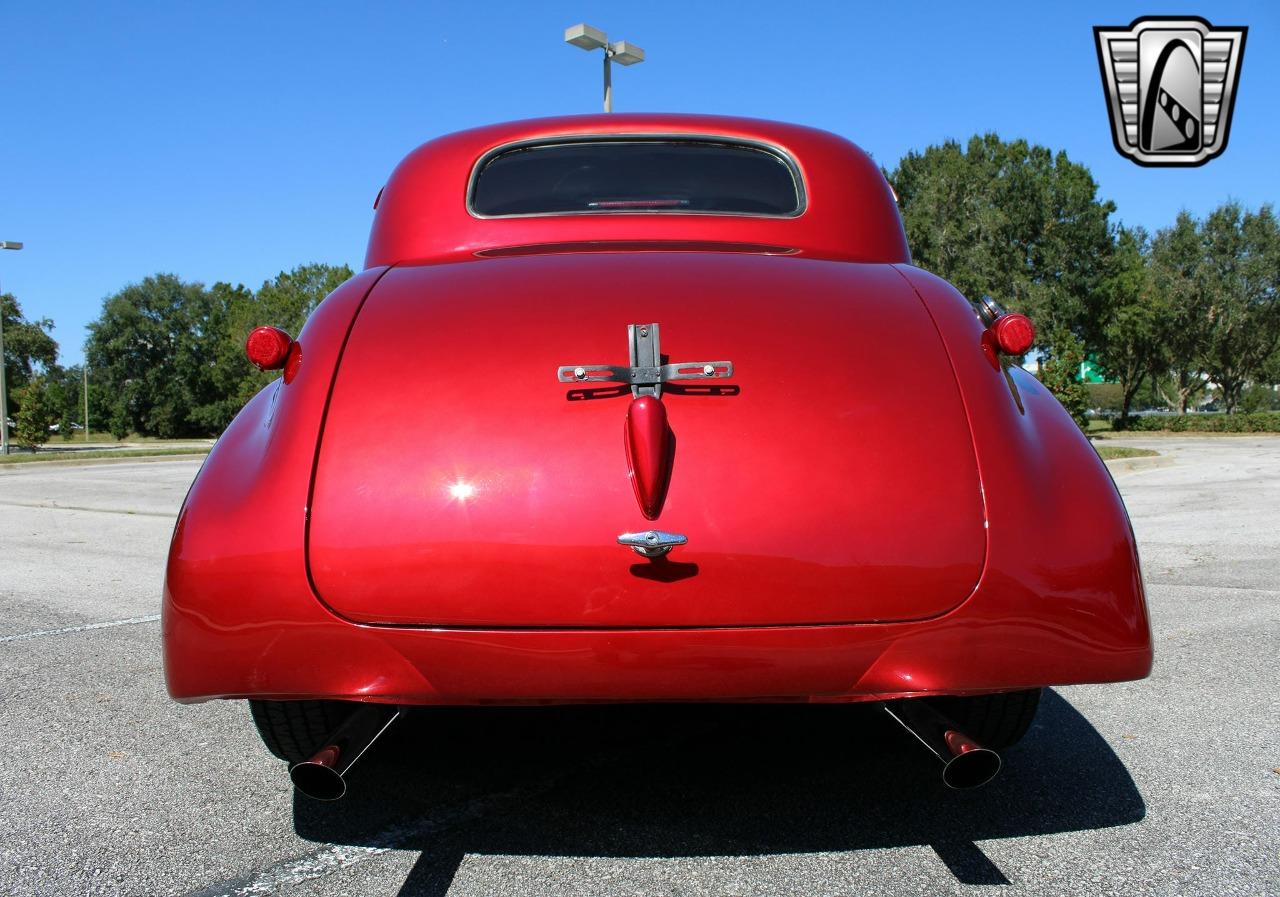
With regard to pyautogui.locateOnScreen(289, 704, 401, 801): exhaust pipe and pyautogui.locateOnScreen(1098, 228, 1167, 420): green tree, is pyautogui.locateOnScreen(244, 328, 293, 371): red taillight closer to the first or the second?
pyautogui.locateOnScreen(289, 704, 401, 801): exhaust pipe

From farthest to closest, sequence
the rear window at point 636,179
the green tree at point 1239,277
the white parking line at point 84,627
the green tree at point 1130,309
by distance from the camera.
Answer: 1. the green tree at point 1239,277
2. the green tree at point 1130,309
3. the white parking line at point 84,627
4. the rear window at point 636,179

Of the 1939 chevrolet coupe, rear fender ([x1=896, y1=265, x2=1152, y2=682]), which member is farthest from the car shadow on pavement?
rear fender ([x1=896, y1=265, x2=1152, y2=682])

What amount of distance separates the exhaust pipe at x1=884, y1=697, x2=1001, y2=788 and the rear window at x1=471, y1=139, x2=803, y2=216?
1.49 meters

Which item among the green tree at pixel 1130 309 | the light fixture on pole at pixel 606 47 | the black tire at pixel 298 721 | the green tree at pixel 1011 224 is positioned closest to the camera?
the black tire at pixel 298 721

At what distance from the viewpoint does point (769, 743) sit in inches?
117

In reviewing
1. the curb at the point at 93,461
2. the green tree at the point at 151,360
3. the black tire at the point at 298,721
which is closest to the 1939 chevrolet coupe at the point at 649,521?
the black tire at the point at 298,721

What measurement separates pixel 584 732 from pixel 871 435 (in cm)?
152

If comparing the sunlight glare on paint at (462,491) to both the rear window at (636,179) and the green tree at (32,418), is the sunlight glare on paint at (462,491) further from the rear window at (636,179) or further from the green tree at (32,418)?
the green tree at (32,418)

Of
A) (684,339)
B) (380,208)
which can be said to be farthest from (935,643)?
(380,208)

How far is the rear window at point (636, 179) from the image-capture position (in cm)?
296

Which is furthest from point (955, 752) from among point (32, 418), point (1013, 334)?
point (32, 418)

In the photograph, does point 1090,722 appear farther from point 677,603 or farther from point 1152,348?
point 1152,348

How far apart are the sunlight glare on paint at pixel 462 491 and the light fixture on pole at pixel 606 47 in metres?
10.9

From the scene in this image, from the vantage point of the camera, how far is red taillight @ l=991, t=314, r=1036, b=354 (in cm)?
223
